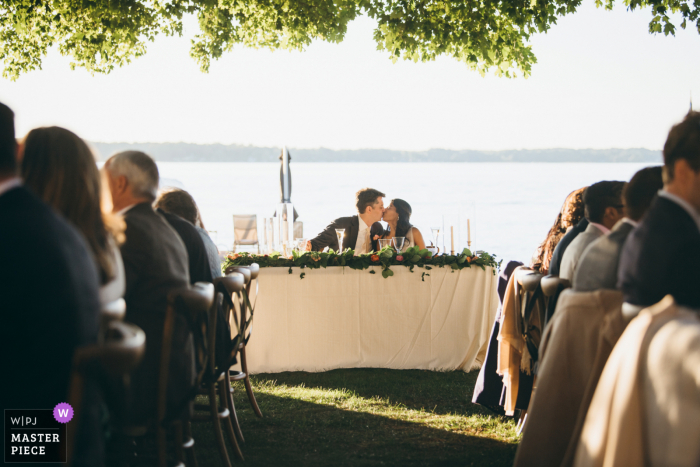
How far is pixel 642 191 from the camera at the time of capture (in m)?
2.29

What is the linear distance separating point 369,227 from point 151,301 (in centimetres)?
392

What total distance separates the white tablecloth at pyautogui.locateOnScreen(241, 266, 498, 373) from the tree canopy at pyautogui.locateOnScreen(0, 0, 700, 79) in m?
2.31

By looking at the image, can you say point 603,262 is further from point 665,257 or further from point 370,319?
point 370,319

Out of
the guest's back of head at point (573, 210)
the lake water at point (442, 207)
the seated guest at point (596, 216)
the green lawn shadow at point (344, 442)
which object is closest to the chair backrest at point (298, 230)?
the lake water at point (442, 207)

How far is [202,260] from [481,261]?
309 cm

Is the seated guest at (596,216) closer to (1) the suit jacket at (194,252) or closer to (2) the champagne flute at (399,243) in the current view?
(1) the suit jacket at (194,252)

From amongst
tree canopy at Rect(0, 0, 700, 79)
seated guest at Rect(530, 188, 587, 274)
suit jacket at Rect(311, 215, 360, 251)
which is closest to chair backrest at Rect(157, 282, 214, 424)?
seated guest at Rect(530, 188, 587, 274)

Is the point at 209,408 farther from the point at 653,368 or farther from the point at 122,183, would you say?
the point at 653,368

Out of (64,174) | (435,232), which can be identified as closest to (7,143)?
(64,174)

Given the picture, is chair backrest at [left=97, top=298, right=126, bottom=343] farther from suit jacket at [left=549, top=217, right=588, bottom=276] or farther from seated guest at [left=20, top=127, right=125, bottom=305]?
suit jacket at [left=549, top=217, right=588, bottom=276]

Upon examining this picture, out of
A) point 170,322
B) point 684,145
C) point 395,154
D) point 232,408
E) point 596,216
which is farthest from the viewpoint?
point 395,154

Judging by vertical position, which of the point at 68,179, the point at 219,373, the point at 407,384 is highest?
the point at 68,179

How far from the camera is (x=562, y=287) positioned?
8.10 feet

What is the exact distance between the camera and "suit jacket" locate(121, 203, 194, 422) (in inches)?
82.7
